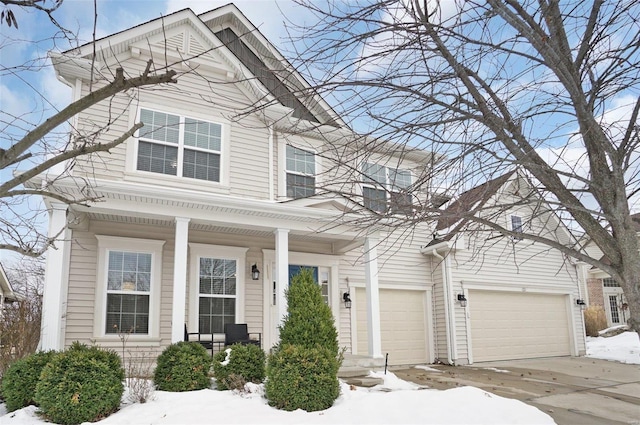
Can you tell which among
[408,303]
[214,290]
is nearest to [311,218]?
[214,290]

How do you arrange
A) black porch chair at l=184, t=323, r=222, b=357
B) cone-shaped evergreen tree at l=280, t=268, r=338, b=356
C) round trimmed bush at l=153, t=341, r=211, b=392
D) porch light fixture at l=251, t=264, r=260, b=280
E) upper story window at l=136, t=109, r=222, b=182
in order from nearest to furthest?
1. round trimmed bush at l=153, t=341, r=211, b=392
2. cone-shaped evergreen tree at l=280, t=268, r=338, b=356
3. black porch chair at l=184, t=323, r=222, b=357
4. upper story window at l=136, t=109, r=222, b=182
5. porch light fixture at l=251, t=264, r=260, b=280

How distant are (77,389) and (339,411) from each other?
3.33 m

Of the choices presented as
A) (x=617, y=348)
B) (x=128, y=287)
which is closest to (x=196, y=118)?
(x=128, y=287)

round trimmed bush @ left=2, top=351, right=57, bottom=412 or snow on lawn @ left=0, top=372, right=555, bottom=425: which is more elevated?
round trimmed bush @ left=2, top=351, right=57, bottom=412

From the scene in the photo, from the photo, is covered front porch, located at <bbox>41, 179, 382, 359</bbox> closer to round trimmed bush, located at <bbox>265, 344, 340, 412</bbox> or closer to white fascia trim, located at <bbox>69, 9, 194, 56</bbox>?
round trimmed bush, located at <bbox>265, 344, 340, 412</bbox>

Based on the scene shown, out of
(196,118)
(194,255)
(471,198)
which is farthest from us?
(196,118)

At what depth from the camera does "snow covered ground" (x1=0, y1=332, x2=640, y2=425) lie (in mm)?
5883

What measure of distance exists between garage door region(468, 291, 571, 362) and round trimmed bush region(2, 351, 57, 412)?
421 inches

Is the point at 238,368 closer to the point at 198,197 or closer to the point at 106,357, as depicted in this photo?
the point at 106,357

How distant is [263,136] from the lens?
11.3 m

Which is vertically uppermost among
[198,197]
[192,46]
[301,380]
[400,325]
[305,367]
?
[192,46]

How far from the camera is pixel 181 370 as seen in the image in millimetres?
7238

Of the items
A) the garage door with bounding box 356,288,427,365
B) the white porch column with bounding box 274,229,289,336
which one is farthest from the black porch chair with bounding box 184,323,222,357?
the garage door with bounding box 356,288,427,365

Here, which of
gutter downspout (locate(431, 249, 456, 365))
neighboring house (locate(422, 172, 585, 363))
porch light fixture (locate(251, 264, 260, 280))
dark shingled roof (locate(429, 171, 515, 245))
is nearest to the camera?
dark shingled roof (locate(429, 171, 515, 245))
